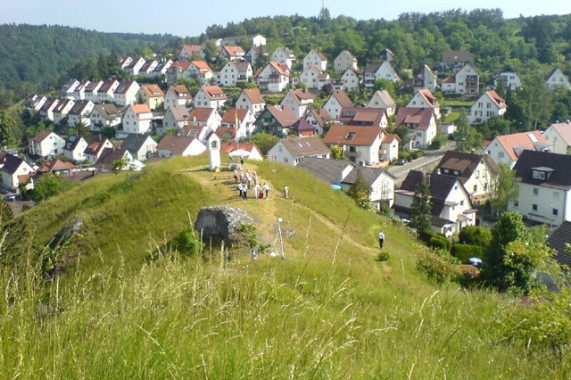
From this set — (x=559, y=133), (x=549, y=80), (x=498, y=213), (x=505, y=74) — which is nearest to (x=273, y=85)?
(x=505, y=74)

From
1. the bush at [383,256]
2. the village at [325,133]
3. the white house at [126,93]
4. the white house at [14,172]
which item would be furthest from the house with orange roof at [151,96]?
the bush at [383,256]

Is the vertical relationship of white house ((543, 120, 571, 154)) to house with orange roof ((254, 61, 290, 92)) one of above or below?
below

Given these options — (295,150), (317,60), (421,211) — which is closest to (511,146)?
(295,150)

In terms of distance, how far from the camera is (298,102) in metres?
52.8

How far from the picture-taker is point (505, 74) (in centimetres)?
5909

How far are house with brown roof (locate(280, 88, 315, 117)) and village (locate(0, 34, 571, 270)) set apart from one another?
0.51ft

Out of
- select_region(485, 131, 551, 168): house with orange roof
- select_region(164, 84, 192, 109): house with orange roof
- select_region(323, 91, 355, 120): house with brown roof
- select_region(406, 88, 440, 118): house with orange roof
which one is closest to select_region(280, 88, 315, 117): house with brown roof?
select_region(323, 91, 355, 120): house with brown roof

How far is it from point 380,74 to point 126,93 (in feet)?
114

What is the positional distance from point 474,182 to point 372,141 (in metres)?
10.3

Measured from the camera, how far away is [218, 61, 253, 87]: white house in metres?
70.2

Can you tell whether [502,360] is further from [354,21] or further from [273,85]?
[354,21]

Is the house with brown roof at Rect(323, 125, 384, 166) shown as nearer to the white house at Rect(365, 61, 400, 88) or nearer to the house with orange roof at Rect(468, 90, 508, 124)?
the house with orange roof at Rect(468, 90, 508, 124)

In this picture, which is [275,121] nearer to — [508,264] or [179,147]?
[179,147]

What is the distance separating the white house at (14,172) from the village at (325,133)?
100 mm
